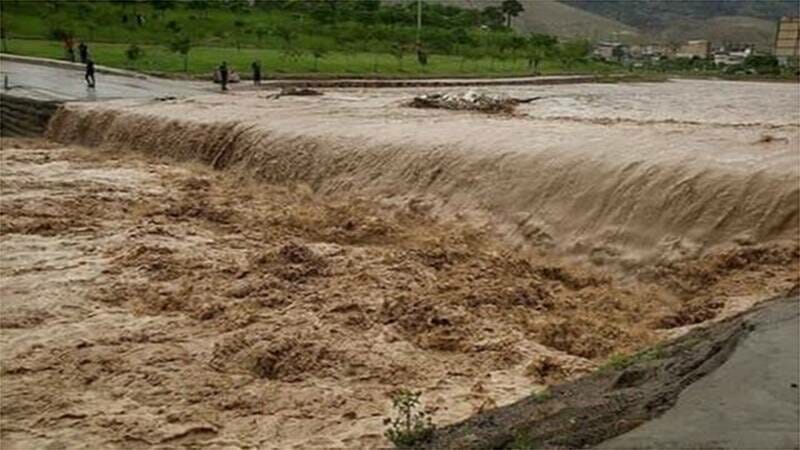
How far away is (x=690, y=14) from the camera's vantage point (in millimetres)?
106812

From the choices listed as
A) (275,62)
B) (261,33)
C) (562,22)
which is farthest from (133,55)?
(562,22)

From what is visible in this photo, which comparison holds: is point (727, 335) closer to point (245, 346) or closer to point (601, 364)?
point (601, 364)

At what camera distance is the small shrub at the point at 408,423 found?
666cm

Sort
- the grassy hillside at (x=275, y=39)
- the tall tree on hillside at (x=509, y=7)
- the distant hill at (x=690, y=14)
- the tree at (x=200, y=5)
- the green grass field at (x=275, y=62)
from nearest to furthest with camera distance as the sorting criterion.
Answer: the green grass field at (x=275, y=62)
the grassy hillside at (x=275, y=39)
the tree at (x=200, y=5)
the tall tree on hillside at (x=509, y=7)
the distant hill at (x=690, y=14)

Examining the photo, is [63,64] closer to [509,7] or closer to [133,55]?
[133,55]

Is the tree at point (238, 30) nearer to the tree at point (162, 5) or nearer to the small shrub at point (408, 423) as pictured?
the tree at point (162, 5)

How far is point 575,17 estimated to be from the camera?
10250cm

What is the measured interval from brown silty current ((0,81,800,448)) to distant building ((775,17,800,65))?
44967 millimetres

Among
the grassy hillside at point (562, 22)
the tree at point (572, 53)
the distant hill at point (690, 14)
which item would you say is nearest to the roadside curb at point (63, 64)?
the tree at point (572, 53)

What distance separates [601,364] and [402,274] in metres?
3.44

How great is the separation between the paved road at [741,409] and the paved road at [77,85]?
21.6m

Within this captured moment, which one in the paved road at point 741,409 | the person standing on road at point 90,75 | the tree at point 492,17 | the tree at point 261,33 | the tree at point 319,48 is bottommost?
the paved road at point 741,409

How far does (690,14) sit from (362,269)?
103 m

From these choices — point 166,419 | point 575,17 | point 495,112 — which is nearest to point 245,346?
point 166,419
